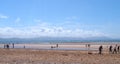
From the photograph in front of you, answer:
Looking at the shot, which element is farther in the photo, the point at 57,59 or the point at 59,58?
the point at 59,58

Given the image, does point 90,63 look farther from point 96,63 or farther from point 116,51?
point 116,51

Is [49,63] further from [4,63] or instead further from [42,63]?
[4,63]

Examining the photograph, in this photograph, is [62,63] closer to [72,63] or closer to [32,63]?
[72,63]

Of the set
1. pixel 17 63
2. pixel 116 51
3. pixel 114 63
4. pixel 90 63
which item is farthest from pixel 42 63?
pixel 116 51

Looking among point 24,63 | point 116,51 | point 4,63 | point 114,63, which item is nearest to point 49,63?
point 24,63

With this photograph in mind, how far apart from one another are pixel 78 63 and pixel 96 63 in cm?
192

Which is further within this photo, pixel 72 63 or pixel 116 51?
pixel 116 51

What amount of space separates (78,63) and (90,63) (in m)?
1.28

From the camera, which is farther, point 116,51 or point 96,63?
point 116,51

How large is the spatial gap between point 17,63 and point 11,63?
2.01ft

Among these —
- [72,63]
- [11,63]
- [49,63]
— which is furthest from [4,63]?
Answer: [72,63]

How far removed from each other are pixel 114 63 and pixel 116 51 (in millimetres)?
21132

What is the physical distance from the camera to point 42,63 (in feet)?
94.9

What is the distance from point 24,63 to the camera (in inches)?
1116
